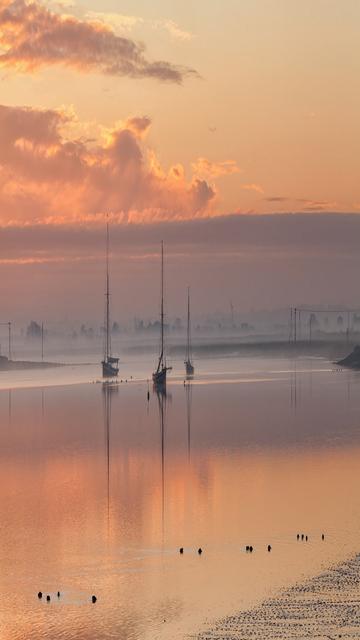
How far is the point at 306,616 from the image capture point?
51906mm

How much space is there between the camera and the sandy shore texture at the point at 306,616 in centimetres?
4925

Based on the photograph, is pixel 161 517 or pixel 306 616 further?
pixel 161 517

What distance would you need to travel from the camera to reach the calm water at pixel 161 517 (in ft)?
181

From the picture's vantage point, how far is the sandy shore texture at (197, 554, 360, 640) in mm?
49250

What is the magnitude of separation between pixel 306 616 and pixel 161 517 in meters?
25.1

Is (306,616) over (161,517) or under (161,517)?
under

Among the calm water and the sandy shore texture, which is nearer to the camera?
the sandy shore texture

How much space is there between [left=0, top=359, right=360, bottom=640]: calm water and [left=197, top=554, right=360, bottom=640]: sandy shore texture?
4.17ft

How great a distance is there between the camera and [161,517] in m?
76.0

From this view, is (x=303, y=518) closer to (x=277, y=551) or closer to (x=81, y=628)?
(x=277, y=551)

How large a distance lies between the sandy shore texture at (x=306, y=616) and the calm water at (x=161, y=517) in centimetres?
127

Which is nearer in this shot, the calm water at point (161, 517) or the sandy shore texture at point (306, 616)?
the sandy shore texture at point (306, 616)

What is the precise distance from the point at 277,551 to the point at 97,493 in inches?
982

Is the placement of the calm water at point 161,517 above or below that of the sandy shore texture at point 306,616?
above
